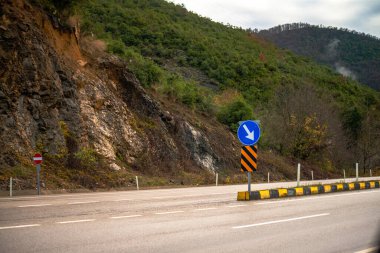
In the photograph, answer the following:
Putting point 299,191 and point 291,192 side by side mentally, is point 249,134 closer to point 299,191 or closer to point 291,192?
point 291,192

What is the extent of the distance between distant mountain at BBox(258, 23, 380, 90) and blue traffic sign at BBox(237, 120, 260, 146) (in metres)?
139

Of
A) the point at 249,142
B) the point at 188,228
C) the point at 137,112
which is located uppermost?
the point at 137,112

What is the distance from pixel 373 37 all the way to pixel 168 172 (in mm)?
172420

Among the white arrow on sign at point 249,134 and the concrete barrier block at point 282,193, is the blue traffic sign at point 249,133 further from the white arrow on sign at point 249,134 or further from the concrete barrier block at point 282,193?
the concrete barrier block at point 282,193

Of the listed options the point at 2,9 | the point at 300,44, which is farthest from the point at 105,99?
the point at 300,44

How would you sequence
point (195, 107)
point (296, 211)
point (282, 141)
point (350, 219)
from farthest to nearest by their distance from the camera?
point (282, 141), point (195, 107), point (296, 211), point (350, 219)

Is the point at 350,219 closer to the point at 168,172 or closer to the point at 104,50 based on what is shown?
the point at 168,172

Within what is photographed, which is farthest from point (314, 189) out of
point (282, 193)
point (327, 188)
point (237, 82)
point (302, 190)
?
point (237, 82)

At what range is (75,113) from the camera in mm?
28500

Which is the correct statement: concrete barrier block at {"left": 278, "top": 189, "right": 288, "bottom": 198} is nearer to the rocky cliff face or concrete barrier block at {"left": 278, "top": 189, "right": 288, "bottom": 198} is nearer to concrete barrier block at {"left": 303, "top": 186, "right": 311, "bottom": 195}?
concrete barrier block at {"left": 303, "top": 186, "right": 311, "bottom": 195}

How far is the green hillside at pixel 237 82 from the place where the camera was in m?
48.3

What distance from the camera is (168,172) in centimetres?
3319

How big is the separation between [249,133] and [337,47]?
575ft

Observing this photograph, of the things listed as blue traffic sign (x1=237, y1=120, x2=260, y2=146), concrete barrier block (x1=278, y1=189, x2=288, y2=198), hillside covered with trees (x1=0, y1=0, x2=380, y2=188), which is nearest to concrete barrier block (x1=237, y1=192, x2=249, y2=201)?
blue traffic sign (x1=237, y1=120, x2=260, y2=146)
